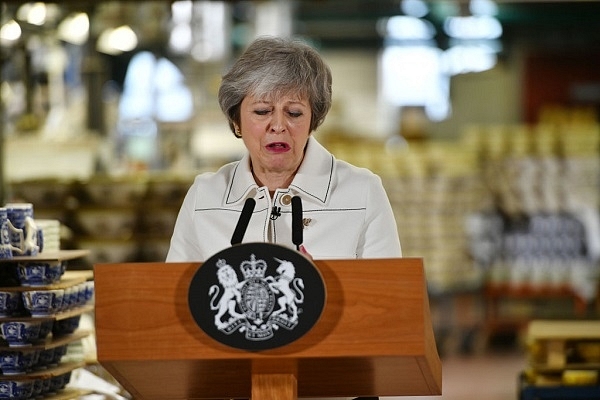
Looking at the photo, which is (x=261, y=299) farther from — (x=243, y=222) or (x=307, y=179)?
(x=307, y=179)

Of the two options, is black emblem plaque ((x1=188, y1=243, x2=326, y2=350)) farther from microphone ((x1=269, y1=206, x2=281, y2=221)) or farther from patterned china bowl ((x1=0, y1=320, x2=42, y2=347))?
patterned china bowl ((x1=0, y1=320, x2=42, y2=347))

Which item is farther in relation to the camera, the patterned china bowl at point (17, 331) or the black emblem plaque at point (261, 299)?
the patterned china bowl at point (17, 331)

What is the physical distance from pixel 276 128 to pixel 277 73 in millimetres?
150

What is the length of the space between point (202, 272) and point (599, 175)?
9.70 m

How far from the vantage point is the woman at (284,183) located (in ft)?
10.7

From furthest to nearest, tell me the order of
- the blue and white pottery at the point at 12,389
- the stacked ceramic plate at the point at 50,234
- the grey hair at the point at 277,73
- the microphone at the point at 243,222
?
1. the stacked ceramic plate at the point at 50,234
2. the blue and white pottery at the point at 12,389
3. the grey hair at the point at 277,73
4. the microphone at the point at 243,222

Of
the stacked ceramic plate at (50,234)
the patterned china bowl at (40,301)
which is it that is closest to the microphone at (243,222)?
the patterned china bowl at (40,301)

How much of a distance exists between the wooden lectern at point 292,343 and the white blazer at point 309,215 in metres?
0.61

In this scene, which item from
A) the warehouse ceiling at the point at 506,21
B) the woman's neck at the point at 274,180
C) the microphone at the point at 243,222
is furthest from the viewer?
the warehouse ceiling at the point at 506,21

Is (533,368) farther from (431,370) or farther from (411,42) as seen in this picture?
(411,42)

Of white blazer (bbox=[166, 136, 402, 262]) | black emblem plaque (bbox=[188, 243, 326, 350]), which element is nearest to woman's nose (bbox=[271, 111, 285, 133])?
white blazer (bbox=[166, 136, 402, 262])

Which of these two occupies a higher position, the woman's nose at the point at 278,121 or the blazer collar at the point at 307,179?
the woman's nose at the point at 278,121

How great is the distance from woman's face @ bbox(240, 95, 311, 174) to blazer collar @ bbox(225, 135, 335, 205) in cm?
5

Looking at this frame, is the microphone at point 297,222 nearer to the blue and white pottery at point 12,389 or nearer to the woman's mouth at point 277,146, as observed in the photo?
the woman's mouth at point 277,146
